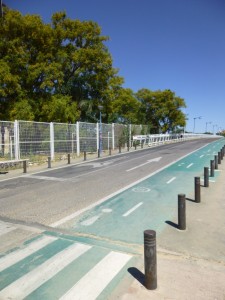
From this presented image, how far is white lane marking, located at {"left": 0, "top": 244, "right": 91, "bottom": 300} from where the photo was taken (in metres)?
4.20

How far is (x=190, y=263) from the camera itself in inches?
202

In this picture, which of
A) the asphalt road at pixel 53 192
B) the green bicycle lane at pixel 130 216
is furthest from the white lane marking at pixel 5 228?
the green bicycle lane at pixel 130 216

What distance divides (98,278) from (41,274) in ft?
3.09

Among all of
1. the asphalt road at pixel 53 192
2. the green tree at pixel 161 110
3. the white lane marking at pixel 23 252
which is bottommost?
the asphalt road at pixel 53 192

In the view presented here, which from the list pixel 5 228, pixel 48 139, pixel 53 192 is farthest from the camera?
pixel 48 139

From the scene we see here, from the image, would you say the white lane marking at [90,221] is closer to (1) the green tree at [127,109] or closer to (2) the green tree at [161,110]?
(1) the green tree at [127,109]

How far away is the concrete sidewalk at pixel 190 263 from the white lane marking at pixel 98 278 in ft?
0.99

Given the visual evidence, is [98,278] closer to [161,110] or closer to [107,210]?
[107,210]

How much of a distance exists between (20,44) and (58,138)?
12016 millimetres

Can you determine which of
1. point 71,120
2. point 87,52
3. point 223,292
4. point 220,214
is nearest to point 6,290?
point 223,292

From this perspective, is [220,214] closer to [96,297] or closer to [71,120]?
[96,297]

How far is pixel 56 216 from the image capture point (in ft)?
25.9

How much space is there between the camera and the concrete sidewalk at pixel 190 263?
4184 millimetres

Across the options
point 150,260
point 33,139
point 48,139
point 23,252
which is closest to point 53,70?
point 48,139
